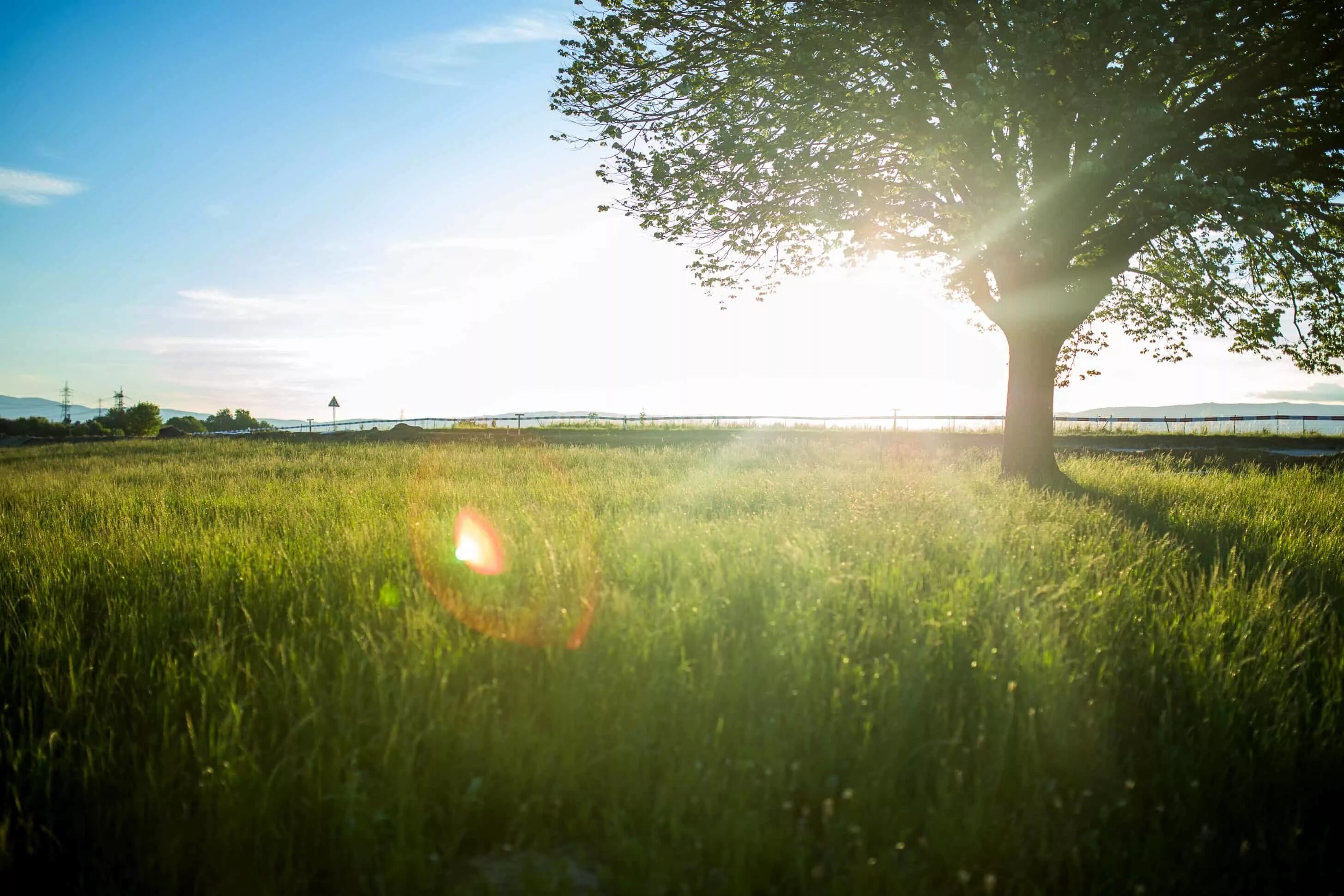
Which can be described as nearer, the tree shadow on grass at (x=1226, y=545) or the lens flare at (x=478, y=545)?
the lens flare at (x=478, y=545)

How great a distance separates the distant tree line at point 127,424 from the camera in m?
68.8

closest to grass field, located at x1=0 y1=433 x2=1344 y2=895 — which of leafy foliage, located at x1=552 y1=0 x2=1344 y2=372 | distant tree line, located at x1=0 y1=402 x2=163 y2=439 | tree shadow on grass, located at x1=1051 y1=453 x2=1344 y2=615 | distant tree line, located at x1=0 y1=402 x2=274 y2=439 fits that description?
tree shadow on grass, located at x1=1051 y1=453 x2=1344 y2=615

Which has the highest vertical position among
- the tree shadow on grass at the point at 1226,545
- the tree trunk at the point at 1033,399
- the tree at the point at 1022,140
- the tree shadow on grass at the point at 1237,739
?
the tree at the point at 1022,140

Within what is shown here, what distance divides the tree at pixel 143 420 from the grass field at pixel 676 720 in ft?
341

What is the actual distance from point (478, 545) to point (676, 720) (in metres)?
3.33

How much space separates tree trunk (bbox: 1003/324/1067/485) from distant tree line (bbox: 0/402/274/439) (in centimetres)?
5688

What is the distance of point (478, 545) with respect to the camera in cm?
573

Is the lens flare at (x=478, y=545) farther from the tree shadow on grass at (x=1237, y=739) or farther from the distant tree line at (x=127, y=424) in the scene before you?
the distant tree line at (x=127, y=424)

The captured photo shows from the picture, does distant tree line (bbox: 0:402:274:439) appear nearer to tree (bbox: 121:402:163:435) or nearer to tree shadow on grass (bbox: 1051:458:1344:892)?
tree (bbox: 121:402:163:435)

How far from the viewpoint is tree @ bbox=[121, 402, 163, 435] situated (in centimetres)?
8700

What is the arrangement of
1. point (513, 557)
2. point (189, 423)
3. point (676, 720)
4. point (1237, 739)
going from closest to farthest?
point (676, 720)
point (1237, 739)
point (513, 557)
point (189, 423)

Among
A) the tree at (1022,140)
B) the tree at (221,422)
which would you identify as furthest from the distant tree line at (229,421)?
the tree at (1022,140)

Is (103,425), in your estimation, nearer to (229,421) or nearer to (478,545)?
(229,421)

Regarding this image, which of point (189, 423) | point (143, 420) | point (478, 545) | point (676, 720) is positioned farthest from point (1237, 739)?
point (189, 423)
